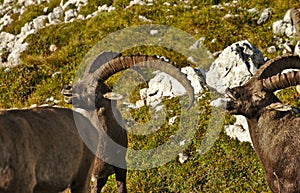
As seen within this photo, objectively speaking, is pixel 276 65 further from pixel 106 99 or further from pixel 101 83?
pixel 101 83

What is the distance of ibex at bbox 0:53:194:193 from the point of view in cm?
664

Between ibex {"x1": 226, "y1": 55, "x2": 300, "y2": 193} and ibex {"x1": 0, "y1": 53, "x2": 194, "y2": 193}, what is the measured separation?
168 cm

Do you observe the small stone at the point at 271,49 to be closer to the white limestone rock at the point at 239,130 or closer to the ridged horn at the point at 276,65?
the white limestone rock at the point at 239,130

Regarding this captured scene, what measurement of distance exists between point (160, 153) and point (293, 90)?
437 centimetres

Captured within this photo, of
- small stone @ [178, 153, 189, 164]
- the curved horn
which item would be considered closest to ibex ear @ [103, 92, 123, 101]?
the curved horn

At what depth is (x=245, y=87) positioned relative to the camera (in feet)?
32.1

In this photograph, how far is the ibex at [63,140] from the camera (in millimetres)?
6641

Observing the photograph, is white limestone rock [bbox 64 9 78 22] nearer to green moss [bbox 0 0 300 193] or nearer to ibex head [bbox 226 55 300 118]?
green moss [bbox 0 0 300 193]

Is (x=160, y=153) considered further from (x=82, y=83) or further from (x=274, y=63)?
(x=274, y=63)

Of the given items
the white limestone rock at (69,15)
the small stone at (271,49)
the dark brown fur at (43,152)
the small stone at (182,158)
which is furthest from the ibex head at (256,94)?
the white limestone rock at (69,15)

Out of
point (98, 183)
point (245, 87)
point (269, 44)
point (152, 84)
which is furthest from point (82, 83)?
point (269, 44)

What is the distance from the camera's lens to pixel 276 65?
9.78 metres

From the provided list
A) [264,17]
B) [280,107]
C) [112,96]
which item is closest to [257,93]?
[280,107]

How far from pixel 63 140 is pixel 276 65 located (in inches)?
179
